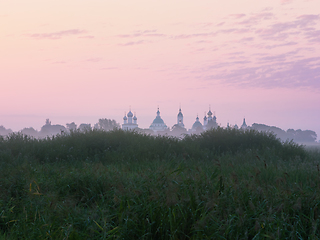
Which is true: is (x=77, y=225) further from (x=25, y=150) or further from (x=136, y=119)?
(x=136, y=119)

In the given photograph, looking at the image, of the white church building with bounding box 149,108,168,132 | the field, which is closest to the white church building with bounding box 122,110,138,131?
the white church building with bounding box 149,108,168,132

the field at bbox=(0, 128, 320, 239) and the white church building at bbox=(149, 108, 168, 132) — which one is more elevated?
the white church building at bbox=(149, 108, 168, 132)

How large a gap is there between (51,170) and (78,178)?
1.55 m

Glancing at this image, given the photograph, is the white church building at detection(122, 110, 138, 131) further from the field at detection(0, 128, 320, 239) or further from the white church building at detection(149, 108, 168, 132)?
the field at detection(0, 128, 320, 239)

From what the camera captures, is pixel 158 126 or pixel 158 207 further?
pixel 158 126

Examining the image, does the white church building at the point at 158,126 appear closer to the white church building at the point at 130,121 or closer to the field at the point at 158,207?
the white church building at the point at 130,121

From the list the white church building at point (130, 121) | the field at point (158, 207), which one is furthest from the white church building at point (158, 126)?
the field at point (158, 207)

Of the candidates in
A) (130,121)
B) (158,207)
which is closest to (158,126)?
(130,121)

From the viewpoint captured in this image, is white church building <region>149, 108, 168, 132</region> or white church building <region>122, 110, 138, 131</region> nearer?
white church building <region>122, 110, 138, 131</region>

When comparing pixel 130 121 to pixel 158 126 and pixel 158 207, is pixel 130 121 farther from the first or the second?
pixel 158 207

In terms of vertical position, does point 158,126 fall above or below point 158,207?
above

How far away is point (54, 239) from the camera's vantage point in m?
4.18

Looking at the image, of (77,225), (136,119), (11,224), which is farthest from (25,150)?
(136,119)

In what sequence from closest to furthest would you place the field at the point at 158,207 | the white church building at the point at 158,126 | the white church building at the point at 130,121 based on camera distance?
the field at the point at 158,207, the white church building at the point at 130,121, the white church building at the point at 158,126
